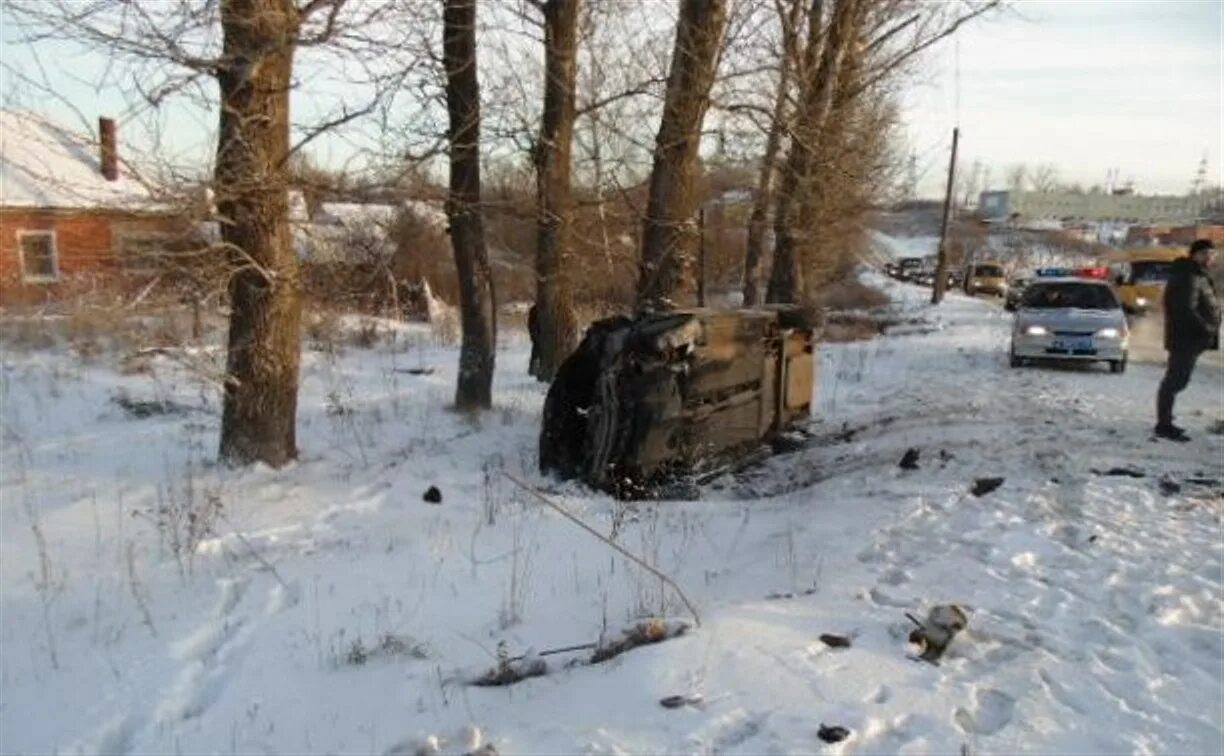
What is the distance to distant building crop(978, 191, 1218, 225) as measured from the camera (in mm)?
124375

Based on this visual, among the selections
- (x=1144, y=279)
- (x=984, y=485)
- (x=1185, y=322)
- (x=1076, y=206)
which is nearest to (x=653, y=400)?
(x=984, y=485)

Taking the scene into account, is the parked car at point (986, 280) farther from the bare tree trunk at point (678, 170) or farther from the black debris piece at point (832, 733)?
the black debris piece at point (832, 733)

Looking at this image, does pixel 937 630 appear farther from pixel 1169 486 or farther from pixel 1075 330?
pixel 1075 330

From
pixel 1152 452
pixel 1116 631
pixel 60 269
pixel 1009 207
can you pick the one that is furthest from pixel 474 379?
pixel 1009 207

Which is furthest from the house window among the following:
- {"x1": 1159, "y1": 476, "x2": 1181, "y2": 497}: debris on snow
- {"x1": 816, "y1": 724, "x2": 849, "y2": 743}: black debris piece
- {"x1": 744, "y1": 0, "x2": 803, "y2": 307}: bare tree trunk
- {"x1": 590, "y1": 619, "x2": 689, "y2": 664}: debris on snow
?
{"x1": 816, "y1": 724, "x2": 849, "y2": 743}: black debris piece

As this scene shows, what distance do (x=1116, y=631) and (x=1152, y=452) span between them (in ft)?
17.3

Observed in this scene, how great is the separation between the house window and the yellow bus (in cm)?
3306

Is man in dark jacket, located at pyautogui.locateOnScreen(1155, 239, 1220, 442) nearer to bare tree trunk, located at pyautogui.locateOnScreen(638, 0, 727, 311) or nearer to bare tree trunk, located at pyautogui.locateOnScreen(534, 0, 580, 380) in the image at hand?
bare tree trunk, located at pyautogui.locateOnScreen(638, 0, 727, 311)

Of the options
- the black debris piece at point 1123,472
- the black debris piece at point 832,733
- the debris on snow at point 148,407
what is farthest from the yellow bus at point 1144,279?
the black debris piece at point 832,733

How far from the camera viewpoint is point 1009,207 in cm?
12756

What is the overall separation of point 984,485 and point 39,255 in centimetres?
3312

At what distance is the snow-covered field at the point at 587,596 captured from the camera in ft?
13.6

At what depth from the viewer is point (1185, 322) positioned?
10.3 metres

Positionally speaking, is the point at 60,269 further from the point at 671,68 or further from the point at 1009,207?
the point at 1009,207
